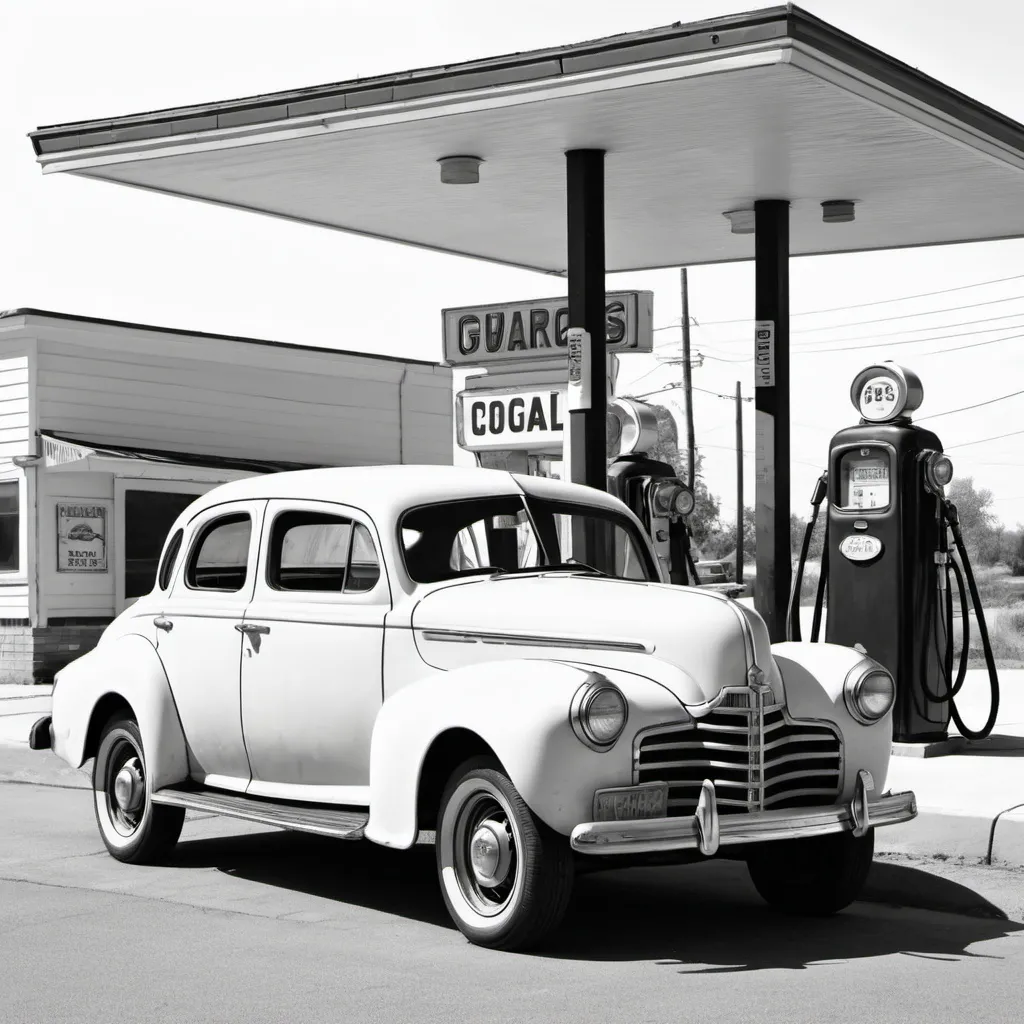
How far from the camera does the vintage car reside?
6102mm

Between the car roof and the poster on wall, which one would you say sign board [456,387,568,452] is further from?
the poster on wall

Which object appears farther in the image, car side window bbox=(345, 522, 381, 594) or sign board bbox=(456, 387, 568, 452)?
sign board bbox=(456, 387, 568, 452)

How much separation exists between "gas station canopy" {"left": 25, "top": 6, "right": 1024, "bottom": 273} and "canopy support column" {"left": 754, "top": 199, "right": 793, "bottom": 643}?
0.41 meters

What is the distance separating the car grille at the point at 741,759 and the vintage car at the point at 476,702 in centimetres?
1

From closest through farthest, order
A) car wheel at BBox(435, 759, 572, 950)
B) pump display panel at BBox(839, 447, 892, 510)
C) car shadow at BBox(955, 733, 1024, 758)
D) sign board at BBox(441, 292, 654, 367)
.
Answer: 1. car wheel at BBox(435, 759, 572, 950)
2. car shadow at BBox(955, 733, 1024, 758)
3. pump display panel at BBox(839, 447, 892, 510)
4. sign board at BBox(441, 292, 654, 367)

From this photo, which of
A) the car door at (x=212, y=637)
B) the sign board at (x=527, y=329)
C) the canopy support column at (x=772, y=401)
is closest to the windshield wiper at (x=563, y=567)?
the car door at (x=212, y=637)

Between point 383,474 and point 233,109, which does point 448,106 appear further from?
point 383,474

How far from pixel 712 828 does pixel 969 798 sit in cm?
320

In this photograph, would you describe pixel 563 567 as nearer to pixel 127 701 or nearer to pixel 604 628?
pixel 604 628

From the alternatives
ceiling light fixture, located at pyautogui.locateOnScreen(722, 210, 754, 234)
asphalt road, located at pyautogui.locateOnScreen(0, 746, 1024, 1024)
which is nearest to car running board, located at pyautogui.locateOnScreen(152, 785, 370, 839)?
asphalt road, located at pyautogui.locateOnScreen(0, 746, 1024, 1024)

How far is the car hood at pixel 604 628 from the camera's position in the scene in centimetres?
636

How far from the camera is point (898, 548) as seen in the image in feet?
35.3

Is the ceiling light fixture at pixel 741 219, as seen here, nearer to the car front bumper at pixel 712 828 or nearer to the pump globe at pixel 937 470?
the pump globe at pixel 937 470

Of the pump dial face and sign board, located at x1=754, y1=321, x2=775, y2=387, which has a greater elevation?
sign board, located at x1=754, y1=321, x2=775, y2=387
